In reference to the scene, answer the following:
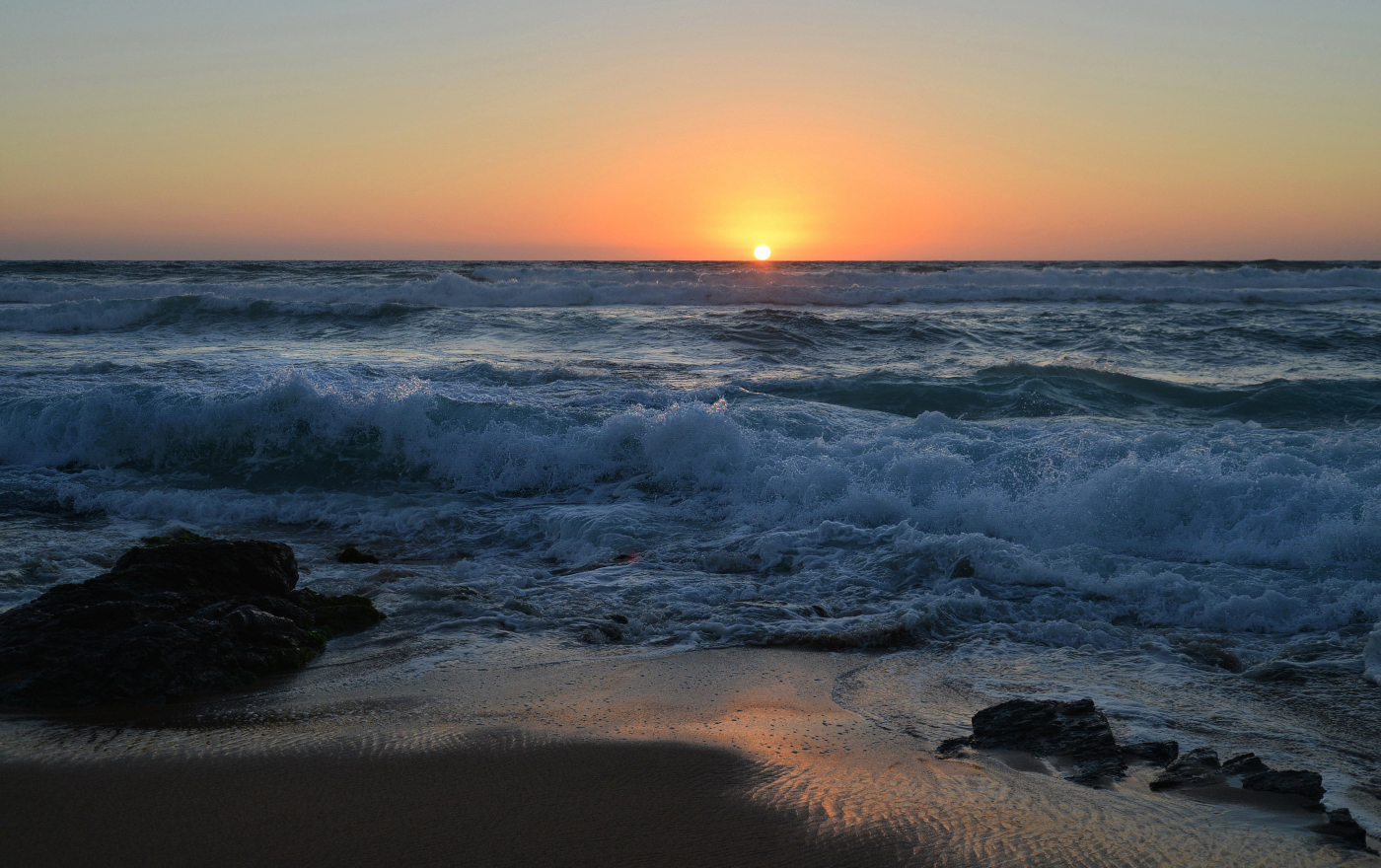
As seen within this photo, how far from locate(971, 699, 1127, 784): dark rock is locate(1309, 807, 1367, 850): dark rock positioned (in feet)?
1.77

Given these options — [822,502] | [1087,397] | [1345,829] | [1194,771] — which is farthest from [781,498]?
[1087,397]

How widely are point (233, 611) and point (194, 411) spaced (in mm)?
6054

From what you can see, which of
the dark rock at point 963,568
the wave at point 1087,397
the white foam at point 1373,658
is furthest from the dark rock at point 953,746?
the wave at point 1087,397

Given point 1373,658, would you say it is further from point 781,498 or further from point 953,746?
point 781,498

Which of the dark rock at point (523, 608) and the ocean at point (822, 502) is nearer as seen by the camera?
the ocean at point (822, 502)

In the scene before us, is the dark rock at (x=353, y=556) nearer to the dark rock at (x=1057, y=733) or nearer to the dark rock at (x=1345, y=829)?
the dark rock at (x=1057, y=733)

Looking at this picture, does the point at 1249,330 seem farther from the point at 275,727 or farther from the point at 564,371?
the point at 275,727

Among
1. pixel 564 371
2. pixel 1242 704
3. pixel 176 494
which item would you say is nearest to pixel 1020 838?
pixel 1242 704

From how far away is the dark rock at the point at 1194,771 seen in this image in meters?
2.73

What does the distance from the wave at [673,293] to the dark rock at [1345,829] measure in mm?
20890

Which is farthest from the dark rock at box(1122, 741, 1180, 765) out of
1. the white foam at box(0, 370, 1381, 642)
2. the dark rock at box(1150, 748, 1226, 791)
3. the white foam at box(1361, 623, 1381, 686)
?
the white foam at box(1361, 623, 1381, 686)

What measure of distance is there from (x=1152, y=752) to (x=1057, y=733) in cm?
30

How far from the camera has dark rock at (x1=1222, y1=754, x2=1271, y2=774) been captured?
2.78 m

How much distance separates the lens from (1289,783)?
2.67m
